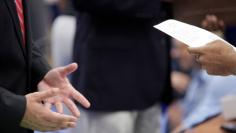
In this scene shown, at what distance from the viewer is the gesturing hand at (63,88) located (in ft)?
4.55

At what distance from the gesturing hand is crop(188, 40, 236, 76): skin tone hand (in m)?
0.33

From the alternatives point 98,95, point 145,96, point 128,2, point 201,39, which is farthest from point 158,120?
point 201,39

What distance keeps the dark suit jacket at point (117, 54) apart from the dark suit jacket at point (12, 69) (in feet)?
1.58

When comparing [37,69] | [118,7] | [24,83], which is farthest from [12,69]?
[118,7]

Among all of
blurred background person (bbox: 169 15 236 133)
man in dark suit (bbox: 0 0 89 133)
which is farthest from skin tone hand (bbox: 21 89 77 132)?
blurred background person (bbox: 169 15 236 133)

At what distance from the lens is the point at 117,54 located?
190 centimetres

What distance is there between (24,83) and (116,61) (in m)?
0.59

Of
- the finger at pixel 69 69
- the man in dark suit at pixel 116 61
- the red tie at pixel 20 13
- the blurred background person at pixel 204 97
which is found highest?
the red tie at pixel 20 13

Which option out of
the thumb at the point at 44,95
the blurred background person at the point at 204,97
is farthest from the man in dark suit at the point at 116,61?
the thumb at the point at 44,95

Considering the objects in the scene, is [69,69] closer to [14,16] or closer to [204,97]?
[14,16]

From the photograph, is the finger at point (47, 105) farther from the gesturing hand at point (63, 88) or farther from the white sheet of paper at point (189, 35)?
the white sheet of paper at point (189, 35)

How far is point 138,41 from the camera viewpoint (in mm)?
1930

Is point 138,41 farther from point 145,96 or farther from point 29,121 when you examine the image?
point 29,121

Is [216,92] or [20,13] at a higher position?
[20,13]
